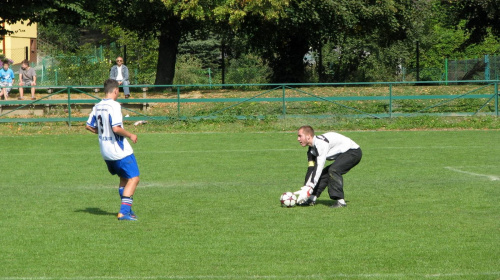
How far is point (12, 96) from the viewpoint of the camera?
31375 millimetres

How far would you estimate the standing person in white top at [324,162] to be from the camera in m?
10.1

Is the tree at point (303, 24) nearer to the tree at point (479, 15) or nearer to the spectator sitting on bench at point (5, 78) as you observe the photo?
the tree at point (479, 15)

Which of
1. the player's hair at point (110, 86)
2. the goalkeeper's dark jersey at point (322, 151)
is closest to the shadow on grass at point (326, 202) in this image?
the goalkeeper's dark jersey at point (322, 151)

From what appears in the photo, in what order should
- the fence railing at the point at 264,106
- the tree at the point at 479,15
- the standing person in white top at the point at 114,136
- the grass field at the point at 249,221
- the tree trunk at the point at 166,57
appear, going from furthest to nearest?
the tree trunk at the point at 166,57 < the tree at the point at 479,15 < the fence railing at the point at 264,106 < the standing person in white top at the point at 114,136 < the grass field at the point at 249,221

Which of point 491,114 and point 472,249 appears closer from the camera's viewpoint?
point 472,249

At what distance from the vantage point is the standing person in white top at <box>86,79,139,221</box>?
30.1ft

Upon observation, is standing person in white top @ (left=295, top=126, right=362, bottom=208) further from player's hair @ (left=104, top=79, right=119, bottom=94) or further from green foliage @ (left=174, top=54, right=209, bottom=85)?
green foliage @ (left=174, top=54, right=209, bottom=85)

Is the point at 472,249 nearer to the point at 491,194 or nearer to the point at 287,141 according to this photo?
the point at 491,194

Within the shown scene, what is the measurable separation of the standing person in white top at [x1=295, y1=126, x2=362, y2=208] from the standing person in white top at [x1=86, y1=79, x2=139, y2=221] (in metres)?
2.26

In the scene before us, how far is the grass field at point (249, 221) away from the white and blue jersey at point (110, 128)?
896 mm

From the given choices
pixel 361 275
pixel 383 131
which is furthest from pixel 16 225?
pixel 383 131

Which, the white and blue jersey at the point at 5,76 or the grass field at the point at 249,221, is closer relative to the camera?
the grass field at the point at 249,221

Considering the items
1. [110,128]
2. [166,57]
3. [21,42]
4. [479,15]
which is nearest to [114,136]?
[110,128]

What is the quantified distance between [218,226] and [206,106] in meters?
19.2
